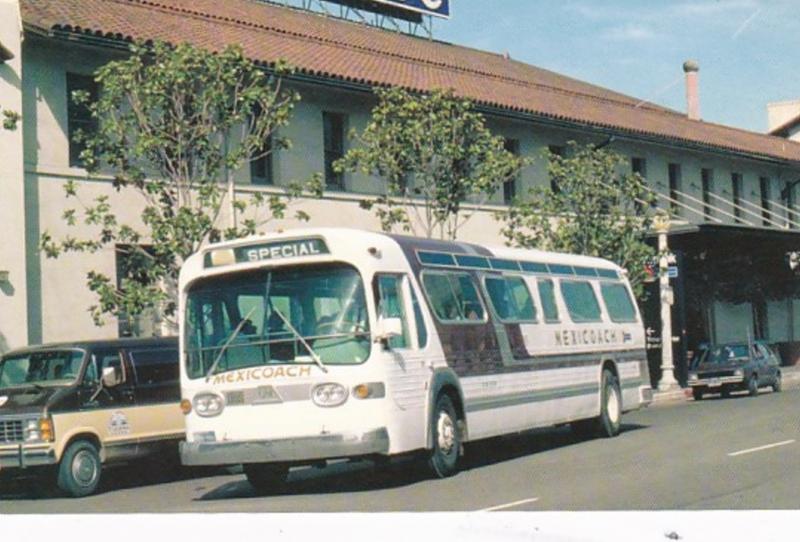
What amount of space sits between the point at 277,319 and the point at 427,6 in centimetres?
2726

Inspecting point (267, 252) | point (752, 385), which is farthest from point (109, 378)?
point (752, 385)

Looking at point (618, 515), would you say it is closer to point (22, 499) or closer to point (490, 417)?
point (490, 417)

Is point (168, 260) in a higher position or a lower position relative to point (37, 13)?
lower

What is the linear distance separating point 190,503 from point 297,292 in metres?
2.65

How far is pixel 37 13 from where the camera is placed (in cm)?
2355

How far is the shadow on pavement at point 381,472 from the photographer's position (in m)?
14.7

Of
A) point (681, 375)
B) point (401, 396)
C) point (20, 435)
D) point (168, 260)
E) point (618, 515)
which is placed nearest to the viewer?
point (618, 515)

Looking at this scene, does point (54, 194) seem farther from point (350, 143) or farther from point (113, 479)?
point (350, 143)

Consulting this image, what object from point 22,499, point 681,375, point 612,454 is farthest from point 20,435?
point 681,375

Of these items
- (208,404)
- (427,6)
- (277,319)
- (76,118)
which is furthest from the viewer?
(427,6)

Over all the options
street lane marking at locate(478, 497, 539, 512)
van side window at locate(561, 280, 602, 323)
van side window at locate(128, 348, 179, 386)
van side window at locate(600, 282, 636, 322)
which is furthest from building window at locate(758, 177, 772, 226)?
street lane marking at locate(478, 497, 539, 512)

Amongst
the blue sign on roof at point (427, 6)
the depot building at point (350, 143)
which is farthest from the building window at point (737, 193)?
the blue sign on roof at point (427, 6)

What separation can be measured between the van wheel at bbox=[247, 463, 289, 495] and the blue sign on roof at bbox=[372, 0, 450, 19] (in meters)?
25.5

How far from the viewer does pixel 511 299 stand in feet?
57.0
